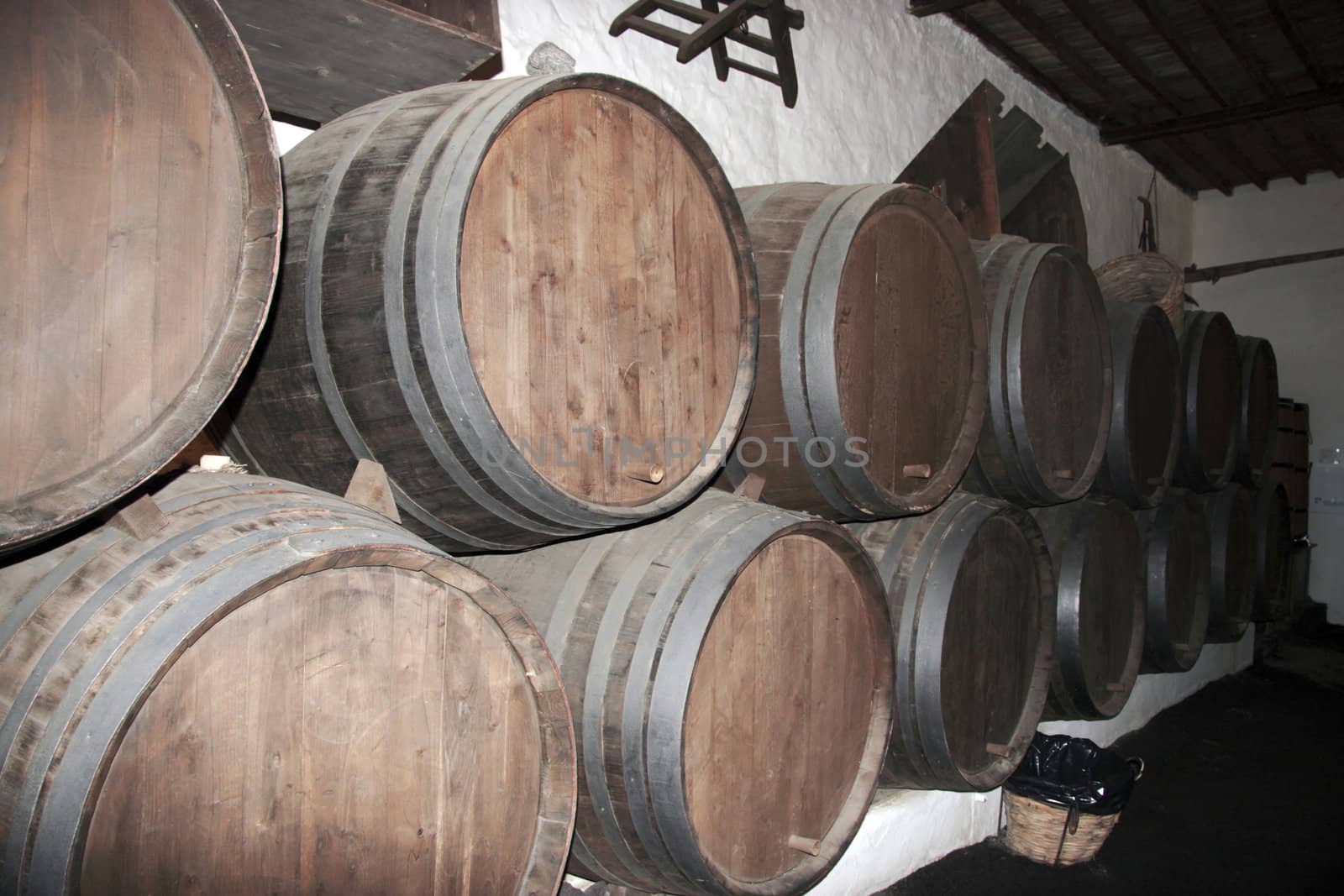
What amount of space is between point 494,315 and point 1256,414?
204 inches

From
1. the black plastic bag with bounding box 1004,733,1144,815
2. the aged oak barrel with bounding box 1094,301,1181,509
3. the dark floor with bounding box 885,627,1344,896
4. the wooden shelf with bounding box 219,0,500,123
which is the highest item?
the wooden shelf with bounding box 219,0,500,123

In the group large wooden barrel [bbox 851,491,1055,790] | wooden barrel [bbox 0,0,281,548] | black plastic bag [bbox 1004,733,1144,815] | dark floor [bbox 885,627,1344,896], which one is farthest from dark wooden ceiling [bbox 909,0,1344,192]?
wooden barrel [bbox 0,0,281,548]

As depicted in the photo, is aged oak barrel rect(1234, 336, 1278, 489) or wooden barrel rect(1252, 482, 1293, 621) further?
wooden barrel rect(1252, 482, 1293, 621)

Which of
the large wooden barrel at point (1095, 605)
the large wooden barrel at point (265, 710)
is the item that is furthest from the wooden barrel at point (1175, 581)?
the large wooden barrel at point (265, 710)

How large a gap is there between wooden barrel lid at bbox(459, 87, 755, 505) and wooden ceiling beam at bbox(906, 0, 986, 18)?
2.81 metres

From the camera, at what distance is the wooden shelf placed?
5.01 ft

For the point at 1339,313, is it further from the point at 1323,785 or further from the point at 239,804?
the point at 239,804

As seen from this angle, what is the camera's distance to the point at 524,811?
148 cm

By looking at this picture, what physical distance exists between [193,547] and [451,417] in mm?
395

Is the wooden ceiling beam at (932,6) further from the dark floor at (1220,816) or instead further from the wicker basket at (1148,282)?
the dark floor at (1220,816)

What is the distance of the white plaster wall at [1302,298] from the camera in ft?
27.1

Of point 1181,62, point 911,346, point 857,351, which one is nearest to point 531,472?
point 857,351

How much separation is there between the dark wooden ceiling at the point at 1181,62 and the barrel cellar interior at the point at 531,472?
1396 mm

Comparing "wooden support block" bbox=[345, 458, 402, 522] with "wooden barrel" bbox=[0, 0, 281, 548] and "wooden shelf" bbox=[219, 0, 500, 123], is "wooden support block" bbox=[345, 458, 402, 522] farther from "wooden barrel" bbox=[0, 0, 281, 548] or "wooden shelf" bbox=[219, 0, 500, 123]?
"wooden shelf" bbox=[219, 0, 500, 123]
